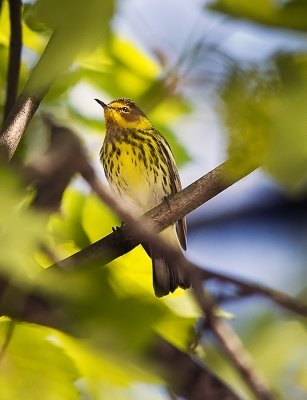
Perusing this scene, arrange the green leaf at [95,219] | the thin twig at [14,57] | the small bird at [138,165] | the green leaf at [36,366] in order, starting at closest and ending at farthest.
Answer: the green leaf at [36,366] → the thin twig at [14,57] → the green leaf at [95,219] → the small bird at [138,165]

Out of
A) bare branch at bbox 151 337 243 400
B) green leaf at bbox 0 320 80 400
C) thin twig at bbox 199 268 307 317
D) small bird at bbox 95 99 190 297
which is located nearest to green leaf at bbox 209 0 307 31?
thin twig at bbox 199 268 307 317

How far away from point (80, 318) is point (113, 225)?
3.25ft

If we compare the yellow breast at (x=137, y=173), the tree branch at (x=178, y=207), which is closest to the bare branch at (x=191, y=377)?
the tree branch at (x=178, y=207)

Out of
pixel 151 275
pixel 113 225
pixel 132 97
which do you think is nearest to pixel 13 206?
pixel 151 275

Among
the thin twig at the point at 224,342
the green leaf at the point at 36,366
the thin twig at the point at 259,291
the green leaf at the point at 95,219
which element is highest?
the thin twig at the point at 259,291

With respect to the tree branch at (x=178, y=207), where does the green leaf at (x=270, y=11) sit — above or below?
above

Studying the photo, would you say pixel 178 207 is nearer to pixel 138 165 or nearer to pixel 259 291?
pixel 259 291

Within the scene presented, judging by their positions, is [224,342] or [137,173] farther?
[137,173]

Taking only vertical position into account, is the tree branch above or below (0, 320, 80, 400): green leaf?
above

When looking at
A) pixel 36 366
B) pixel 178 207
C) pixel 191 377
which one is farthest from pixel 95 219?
pixel 36 366

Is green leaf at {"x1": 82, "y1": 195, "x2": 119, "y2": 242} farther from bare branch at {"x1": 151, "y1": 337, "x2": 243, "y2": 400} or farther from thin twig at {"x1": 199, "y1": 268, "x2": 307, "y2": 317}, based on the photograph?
thin twig at {"x1": 199, "y1": 268, "x2": 307, "y2": 317}

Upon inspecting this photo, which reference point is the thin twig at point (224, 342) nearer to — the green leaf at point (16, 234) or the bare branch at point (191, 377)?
the green leaf at point (16, 234)

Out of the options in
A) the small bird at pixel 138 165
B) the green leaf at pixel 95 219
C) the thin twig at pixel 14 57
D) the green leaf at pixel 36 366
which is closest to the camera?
the green leaf at pixel 36 366

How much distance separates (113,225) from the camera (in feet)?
4.49
